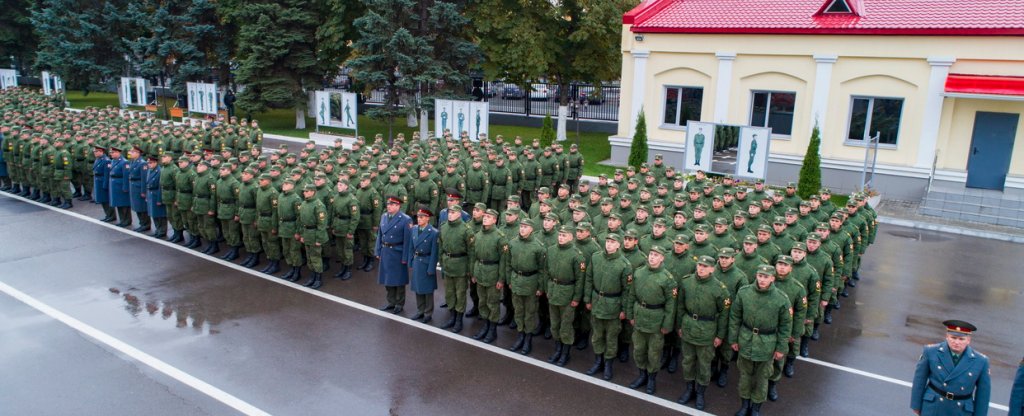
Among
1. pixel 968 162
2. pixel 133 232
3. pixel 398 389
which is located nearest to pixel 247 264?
pixel 133 232

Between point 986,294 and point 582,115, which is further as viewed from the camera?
point 582,115

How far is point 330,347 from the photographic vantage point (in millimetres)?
8133

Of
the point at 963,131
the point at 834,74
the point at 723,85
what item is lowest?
the point at 963,131

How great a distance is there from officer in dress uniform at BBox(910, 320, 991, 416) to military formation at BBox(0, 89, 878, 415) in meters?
1.22

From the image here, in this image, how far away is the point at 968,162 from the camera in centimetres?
1744

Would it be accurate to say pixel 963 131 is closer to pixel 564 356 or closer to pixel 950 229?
pixel 950 229

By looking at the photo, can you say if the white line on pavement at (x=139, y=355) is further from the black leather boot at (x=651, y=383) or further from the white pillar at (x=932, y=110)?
the white pillar at (x=932, y=110)

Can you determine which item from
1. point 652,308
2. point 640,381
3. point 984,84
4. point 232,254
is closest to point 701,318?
point 652,308

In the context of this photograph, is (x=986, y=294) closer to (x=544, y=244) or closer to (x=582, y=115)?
(x=544, y=244)

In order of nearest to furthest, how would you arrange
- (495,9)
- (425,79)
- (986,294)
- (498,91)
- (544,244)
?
(544,244) → (986,294) → (425,79) → (495,9) → (498,91)

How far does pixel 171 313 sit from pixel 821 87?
56.3 ft

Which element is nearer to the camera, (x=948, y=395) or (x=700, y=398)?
(x=948, y=395)

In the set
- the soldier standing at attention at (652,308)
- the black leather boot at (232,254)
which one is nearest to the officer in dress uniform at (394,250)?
the soldier standing at attention at (652,308)

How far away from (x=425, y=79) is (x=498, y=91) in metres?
13.3
